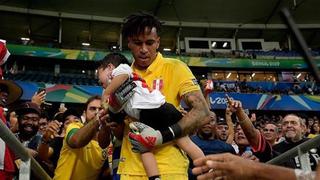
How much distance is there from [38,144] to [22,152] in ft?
4.93

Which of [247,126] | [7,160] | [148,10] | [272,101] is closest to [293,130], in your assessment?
[247,126]

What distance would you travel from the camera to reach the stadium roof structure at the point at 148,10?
20.8 m

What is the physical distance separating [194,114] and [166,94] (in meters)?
0.21

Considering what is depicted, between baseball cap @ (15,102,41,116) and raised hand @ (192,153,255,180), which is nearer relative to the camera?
raised hand @ (192,153,255,180)

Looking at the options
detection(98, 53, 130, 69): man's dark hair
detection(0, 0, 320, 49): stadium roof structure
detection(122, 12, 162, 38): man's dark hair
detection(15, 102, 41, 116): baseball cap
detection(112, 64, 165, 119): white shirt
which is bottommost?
detection(15, 102, 41, 116): baseball cap

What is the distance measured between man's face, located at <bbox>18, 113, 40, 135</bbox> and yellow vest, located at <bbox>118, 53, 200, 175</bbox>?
1696mm

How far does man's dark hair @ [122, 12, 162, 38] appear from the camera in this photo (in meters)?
2.15

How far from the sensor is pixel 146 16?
2.17 meters

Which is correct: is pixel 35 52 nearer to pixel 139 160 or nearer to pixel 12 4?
pixel 12 4

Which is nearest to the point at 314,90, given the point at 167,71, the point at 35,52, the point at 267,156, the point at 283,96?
the point at 283,96

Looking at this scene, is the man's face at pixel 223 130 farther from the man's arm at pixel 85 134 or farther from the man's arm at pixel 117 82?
the man's arm at pixel 117 82

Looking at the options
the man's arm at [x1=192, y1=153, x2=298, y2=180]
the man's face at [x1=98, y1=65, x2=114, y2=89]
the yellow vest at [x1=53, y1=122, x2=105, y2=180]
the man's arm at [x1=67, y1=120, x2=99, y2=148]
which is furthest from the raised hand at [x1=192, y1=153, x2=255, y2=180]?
the yellow vest at [x1=53, y1=122, x2=105, y2=180]

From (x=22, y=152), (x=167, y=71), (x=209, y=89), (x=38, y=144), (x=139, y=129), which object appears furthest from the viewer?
(x=38, y=144)

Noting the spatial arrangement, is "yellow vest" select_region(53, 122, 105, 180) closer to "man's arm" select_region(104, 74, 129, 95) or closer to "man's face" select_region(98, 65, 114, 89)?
"man's face" select_region(98, 65, 114, 89)
